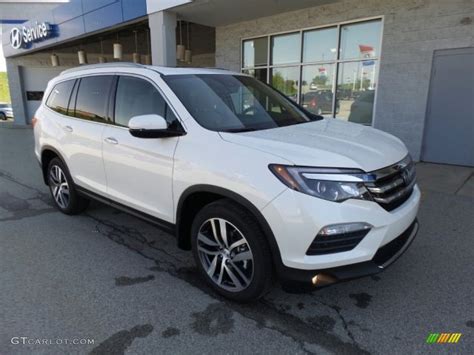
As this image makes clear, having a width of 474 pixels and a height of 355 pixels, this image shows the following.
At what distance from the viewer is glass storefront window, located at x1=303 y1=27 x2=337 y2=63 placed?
8969mm

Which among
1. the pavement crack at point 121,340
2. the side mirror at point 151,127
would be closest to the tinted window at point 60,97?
the side mirror at point 151,127

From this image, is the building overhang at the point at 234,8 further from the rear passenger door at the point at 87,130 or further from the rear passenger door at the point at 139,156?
the rear passenger door at the point at 139,156

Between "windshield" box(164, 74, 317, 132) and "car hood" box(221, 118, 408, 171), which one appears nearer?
"car hood" box(221, 118, 408, 171)

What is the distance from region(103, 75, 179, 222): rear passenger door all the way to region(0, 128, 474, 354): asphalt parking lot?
65cm

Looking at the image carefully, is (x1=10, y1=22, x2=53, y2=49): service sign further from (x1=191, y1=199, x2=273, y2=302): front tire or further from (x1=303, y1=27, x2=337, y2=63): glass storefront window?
(x1=191, y1=199, x2=273, y2=302): front tire

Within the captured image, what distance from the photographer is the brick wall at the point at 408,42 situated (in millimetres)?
7070

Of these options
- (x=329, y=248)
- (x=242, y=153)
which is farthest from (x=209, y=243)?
(x=329, y=248)

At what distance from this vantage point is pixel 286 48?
998 cm

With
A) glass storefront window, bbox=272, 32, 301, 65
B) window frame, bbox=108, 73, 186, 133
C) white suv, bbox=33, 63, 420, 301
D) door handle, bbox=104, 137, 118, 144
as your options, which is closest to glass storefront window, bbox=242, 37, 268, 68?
glass storefront window, bbox=272, 32, 301, 65

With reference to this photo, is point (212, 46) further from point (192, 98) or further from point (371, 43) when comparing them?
point (192, 98)

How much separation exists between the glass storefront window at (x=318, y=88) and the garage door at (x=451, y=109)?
8.11ft

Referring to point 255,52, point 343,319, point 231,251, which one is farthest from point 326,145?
point 255,52

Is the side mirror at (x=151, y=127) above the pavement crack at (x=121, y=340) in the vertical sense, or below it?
above

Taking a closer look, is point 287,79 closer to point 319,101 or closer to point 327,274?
point 319,101
